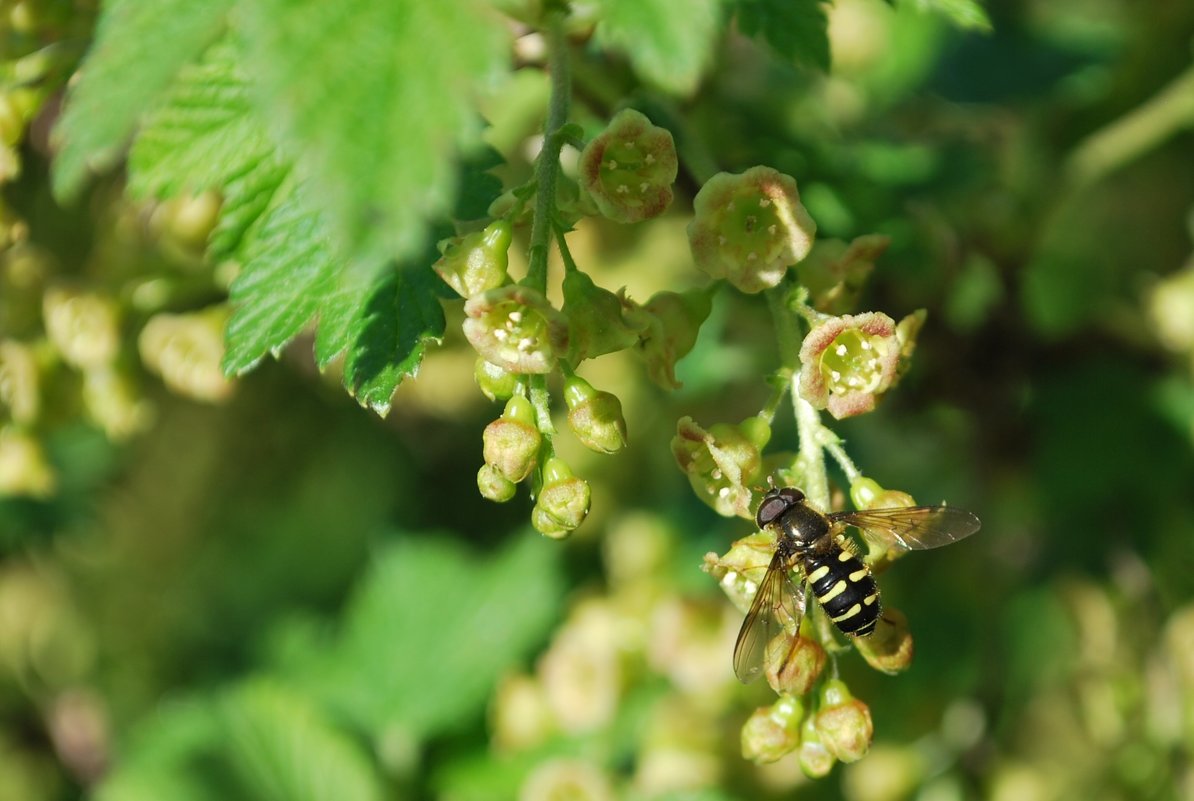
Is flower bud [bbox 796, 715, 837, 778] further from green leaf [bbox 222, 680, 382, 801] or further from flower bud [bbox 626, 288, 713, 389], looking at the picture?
green leaf [bbox 222, 680, 382, 801]

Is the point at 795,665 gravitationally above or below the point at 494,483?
below

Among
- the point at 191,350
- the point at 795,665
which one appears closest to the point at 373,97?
the point at 795,665

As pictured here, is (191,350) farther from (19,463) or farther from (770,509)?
(770,509)

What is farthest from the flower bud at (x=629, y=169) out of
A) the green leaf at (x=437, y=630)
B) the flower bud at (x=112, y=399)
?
the green leaf at (x=437, y=630)

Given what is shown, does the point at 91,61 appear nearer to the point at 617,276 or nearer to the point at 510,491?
the point at 510,491

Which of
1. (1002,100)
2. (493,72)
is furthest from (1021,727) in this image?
(493,72)

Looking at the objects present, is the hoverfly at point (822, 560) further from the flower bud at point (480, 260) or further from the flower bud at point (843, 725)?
the flower bud at point (480, 260)

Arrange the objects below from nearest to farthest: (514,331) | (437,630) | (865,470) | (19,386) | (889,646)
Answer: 1. (514,331)
2. (889,646)
3. (19,386)
4. (865,470)
5. (437,630)
